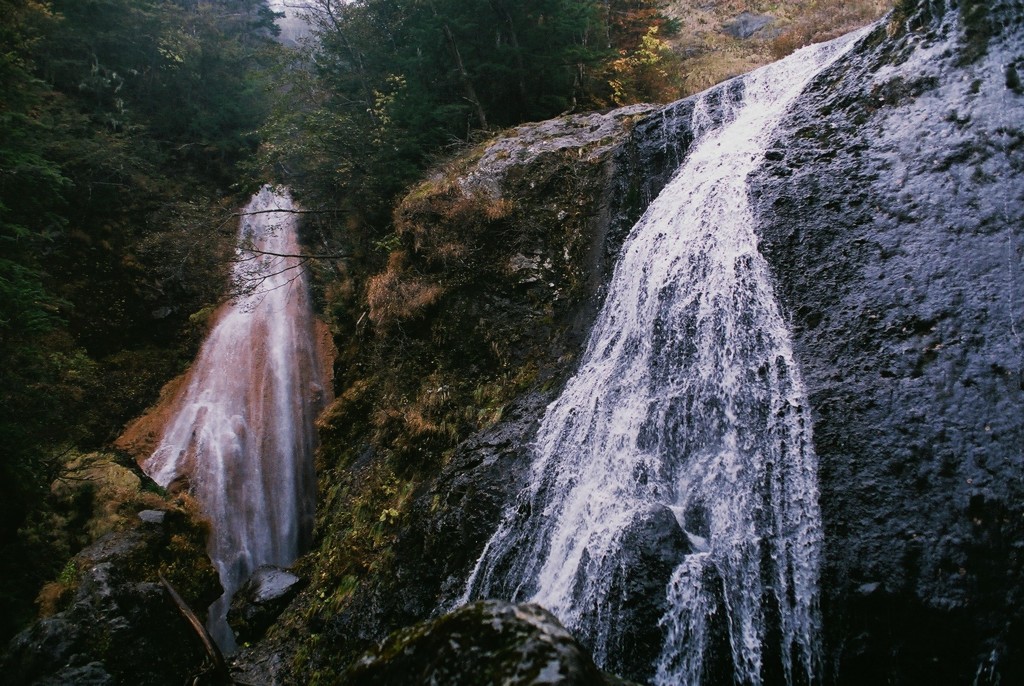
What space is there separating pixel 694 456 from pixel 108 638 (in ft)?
25.8

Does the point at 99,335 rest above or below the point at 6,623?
above

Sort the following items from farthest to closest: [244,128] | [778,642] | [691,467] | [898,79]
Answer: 1. [244,128]
2. [898,79]
3. [691,467]
4. [778,642]

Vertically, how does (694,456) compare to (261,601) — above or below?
above

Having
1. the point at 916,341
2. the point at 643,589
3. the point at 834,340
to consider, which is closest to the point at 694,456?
the point at 643,589

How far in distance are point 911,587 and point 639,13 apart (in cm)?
1525

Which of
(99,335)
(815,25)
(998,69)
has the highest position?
(815,25)

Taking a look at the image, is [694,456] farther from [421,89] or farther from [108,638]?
[421,89]

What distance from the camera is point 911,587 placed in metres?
3.67

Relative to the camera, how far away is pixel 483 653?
2.86 m

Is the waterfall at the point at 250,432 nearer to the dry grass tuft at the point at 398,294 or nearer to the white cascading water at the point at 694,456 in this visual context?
the dry grass tuft at the point at 398,294

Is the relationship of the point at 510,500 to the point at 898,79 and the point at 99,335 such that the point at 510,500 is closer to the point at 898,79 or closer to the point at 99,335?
the point at 898,79

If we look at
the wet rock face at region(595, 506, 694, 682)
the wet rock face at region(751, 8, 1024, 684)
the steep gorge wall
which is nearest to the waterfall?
the steep gorge wall

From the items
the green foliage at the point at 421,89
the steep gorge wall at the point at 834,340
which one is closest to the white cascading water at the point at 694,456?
the steep gorge wall at the point at 834,340

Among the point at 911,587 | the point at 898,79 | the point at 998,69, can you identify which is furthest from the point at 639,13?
the point at 911,587
